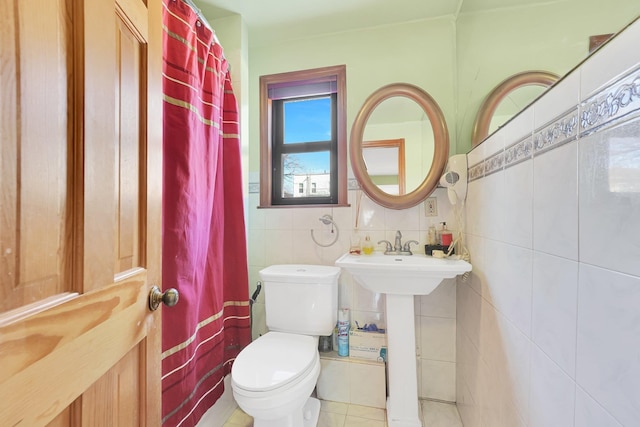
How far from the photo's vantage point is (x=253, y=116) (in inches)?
69.4

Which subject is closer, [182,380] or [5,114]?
[5,114]

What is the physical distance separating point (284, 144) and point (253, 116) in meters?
0.29

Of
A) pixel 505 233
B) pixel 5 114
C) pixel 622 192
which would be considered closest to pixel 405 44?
pixel 505 233

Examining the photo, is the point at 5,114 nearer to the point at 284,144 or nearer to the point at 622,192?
the point at 622,192

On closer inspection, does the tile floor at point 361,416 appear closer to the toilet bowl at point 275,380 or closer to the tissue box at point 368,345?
the toilet bowl at point 275,380

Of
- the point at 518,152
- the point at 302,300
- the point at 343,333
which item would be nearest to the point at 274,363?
the point at 302,300

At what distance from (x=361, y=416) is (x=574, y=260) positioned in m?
1.34

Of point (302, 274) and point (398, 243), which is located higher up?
point (398, 243)

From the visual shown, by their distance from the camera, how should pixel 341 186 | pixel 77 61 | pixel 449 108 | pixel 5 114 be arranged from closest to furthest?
pixel 5 114 → pixel 77 61 → pixel 449 108 → pixel 341 186

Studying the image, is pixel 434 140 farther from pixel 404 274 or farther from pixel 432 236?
pixel 404 274

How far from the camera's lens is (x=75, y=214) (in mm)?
409

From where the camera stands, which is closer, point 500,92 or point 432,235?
point 500,92

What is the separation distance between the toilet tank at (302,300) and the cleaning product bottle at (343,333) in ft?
0.34

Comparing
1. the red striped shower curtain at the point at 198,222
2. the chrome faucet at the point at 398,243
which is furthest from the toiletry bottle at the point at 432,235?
the red striped shower curtain at the point at 198,222
